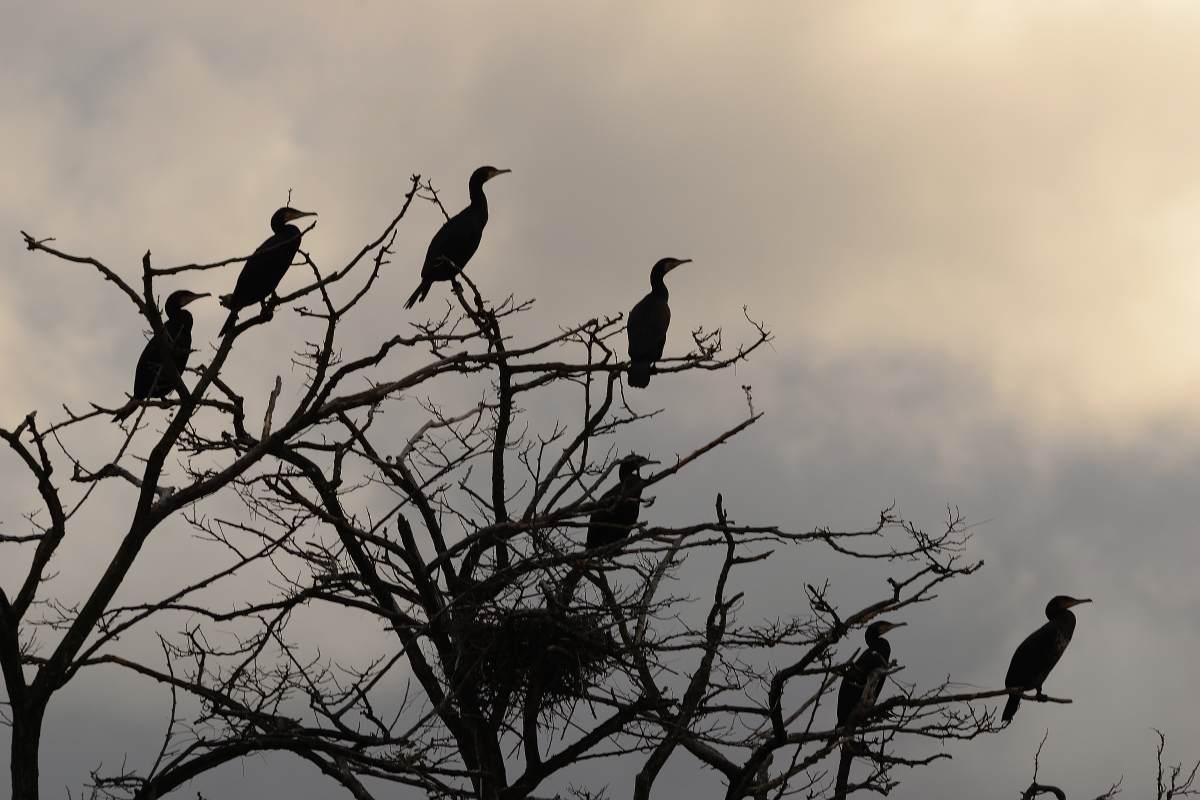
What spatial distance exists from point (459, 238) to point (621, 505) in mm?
2866

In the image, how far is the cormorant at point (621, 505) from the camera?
885 cm

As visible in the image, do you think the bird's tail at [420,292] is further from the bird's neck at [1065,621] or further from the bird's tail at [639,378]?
the bird's neck at [1065,621]

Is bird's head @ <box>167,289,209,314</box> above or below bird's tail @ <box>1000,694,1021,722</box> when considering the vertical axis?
above

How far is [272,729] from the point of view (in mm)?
7715

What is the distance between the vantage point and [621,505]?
1029 cm

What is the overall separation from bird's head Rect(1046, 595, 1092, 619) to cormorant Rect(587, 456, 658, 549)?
4497 millimetres

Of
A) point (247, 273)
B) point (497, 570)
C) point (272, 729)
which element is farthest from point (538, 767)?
point (247, 273)

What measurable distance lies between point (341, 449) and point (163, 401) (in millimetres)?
1251

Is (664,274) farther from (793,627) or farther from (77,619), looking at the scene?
(77,619)

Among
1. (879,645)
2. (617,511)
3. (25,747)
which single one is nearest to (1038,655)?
(879,645)

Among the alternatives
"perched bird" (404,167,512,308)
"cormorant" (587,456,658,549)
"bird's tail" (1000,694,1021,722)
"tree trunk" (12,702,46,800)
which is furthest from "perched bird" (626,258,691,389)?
"tree trunk" (12,702,46,800)

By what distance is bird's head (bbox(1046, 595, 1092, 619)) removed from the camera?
11.8m

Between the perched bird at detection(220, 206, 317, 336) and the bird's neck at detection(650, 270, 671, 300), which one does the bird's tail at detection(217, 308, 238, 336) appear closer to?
the perched bird at detection(220, 206, 317, 336)

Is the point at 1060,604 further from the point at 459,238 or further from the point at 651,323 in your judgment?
the point at 459,238
